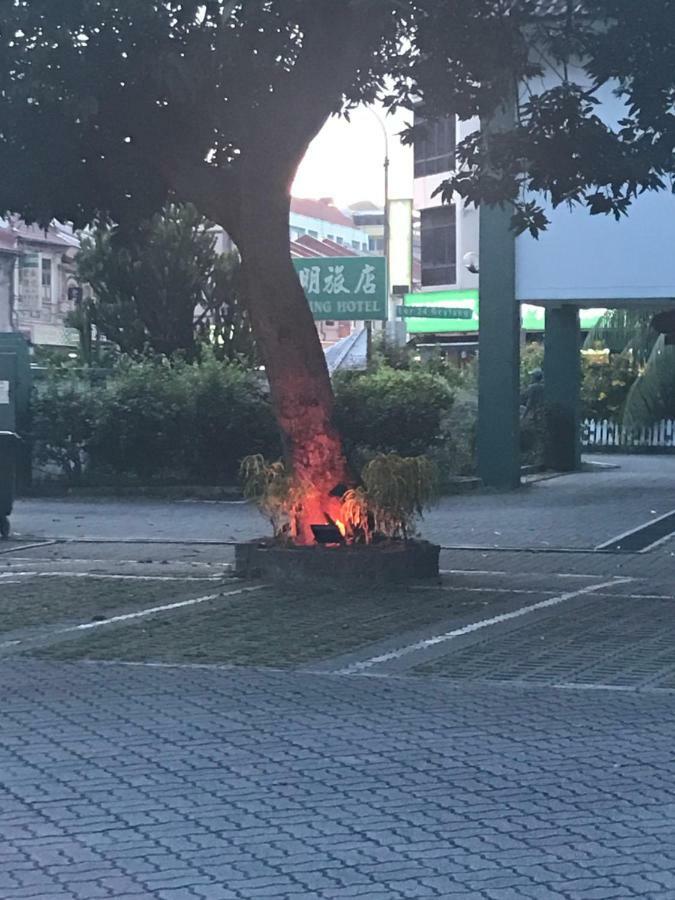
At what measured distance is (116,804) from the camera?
651 cm

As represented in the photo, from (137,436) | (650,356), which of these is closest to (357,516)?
(137,436)

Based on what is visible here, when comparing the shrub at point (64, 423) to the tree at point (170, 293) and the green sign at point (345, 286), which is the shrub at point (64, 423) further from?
the tree at point (170, 293)

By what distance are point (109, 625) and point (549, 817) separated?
5.65m

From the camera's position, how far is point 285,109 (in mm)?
13766

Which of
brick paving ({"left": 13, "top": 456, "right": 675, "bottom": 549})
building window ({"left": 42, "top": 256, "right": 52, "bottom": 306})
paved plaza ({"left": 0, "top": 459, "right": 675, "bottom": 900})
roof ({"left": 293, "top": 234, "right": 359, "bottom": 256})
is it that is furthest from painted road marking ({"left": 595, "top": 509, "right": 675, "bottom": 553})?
roof ({"left": 293, "top": 234, "right": 359, "bottom": 256})

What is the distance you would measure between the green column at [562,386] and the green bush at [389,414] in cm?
392

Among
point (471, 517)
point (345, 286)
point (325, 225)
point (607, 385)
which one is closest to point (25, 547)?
point (471, 517)

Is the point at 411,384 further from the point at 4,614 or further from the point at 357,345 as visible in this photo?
the point at 4,614

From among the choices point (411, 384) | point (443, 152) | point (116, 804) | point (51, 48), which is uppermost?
point (443, 152)

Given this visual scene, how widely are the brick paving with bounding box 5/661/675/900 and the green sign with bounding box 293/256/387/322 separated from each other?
49.3ft

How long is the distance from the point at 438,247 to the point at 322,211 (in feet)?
177

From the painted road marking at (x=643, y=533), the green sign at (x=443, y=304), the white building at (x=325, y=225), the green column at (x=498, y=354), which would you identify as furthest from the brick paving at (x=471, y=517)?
the white building at (x=325, y=225)

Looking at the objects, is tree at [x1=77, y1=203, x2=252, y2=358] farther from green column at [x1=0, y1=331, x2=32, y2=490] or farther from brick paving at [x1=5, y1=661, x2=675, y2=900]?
brick paving at [x1=5, y1=661, x2=675, y2=900]

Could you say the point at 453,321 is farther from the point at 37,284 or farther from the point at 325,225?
the point at 325,225
